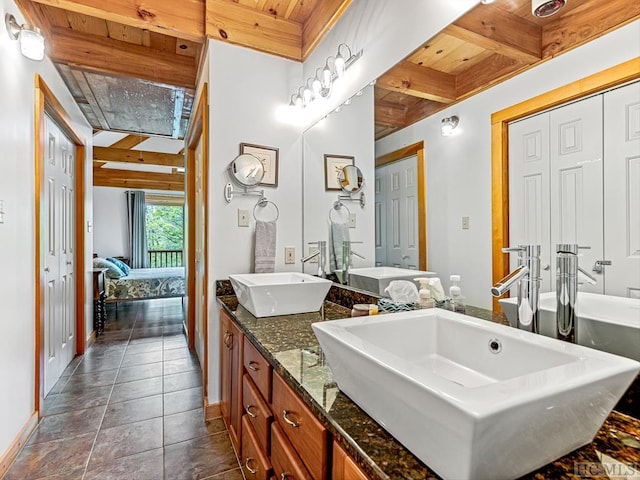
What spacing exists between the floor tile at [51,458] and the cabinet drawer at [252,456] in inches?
37.2

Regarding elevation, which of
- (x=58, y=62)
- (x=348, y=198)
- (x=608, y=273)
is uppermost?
(x=58, y=62)

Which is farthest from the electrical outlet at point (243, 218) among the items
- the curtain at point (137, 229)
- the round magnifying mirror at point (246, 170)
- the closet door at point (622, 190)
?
the curtain at point (137, 229)

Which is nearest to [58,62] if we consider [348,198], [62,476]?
[348,198]

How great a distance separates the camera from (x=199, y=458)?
5.77 ft

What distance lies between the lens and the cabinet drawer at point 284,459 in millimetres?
870

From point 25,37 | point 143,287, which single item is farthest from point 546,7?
point 143,287

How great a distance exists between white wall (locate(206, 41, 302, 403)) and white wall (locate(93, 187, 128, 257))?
675cm

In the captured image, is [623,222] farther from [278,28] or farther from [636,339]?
[278,28]

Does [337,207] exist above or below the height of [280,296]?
above

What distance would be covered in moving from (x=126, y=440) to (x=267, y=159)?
184 centimetres

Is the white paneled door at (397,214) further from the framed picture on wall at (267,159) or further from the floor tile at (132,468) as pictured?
the floor tile at (132,468)

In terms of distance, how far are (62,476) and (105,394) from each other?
2.90 ft

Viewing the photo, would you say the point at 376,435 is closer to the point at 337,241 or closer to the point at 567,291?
the point at 567,291

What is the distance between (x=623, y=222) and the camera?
78cm
